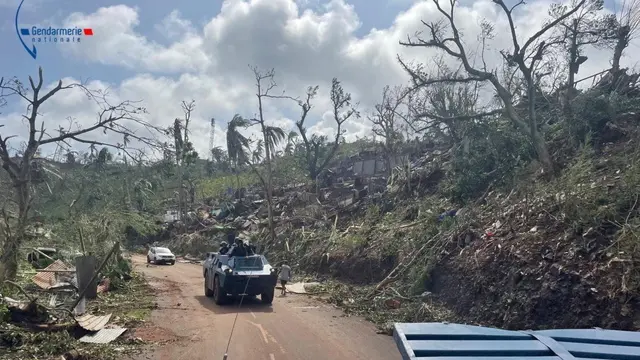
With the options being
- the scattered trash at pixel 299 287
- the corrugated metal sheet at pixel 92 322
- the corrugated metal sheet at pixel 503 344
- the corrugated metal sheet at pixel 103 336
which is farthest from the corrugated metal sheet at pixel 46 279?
the corrugated metal sheet at pixel 503 344

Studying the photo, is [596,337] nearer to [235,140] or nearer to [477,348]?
[477,348]

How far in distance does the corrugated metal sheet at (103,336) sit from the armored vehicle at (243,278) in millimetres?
5203

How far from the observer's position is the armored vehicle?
1631 centimetres

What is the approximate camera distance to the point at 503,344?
3.31m

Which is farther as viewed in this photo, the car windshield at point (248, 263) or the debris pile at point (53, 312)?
the car windshield at point (248, 263)

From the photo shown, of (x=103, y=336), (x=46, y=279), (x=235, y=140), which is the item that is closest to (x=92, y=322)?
(x=103, y=336)

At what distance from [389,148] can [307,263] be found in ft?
38.1

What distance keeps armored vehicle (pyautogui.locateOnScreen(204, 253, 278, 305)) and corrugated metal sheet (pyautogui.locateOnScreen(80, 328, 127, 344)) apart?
520cm

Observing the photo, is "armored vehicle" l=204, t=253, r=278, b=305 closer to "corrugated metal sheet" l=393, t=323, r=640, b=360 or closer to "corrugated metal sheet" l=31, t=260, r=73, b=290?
"corrugated metal sheet" l=31, t=260, r=73, b=290

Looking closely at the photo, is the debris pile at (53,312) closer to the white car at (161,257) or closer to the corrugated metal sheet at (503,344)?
the corrugated metal sheet at (503,344)

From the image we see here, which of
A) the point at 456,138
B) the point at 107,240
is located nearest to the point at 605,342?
the point at 107,240

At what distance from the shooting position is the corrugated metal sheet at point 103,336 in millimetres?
10297

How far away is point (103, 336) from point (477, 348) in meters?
9.31

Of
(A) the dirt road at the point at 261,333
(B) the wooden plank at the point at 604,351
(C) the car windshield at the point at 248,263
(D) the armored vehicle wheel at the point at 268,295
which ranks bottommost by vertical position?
(A) the dirt road at the point at 261,333
